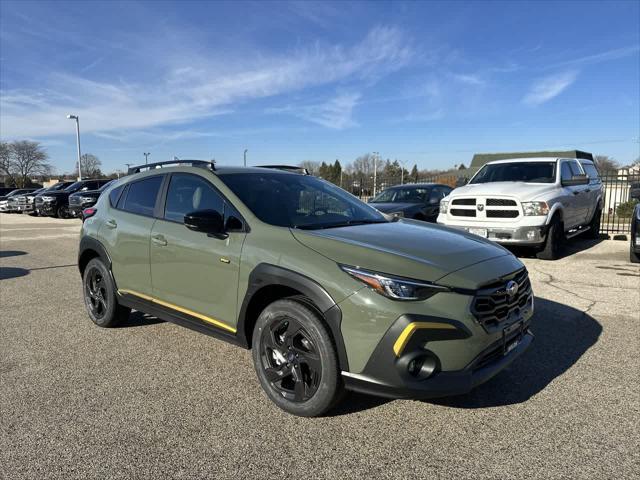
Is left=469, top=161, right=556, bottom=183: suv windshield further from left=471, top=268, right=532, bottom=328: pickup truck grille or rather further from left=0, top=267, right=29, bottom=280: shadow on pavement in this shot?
left=0, top=267, right=29, bottom=280: shadow on pavement

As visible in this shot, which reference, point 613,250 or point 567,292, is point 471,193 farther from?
point 613,250

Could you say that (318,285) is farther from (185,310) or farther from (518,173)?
(518,173)

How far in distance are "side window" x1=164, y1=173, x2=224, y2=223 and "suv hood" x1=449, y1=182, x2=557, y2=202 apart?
6424mm

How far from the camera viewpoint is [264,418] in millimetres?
3070

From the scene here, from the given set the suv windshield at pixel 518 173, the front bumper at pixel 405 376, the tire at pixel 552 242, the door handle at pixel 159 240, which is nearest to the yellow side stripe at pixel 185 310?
the door handle at pixel 159 240

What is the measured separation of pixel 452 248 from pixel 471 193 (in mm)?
6298

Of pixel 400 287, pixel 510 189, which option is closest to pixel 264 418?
pixel 400 287

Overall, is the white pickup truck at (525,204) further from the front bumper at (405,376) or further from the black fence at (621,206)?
the front bumper at (405,376)

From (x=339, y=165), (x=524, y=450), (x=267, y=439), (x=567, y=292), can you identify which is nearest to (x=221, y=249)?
(x=267, y=439)

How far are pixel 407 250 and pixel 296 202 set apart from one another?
1.20 m

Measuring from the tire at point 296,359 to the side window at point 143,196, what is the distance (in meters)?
1.88

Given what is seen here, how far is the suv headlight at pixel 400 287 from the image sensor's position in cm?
268

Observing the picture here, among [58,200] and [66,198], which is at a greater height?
[66,198]

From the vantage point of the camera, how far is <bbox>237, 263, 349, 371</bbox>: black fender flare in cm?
279
